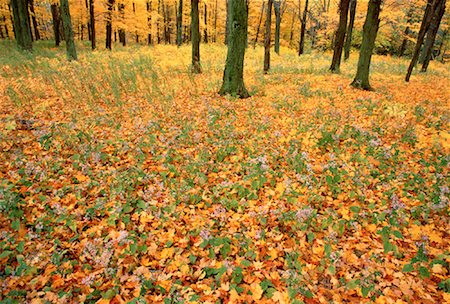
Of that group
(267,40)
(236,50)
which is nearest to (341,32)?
(267,40)

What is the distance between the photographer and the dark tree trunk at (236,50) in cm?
870

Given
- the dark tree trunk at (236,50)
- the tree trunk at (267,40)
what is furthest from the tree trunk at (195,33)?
the dark tree trunk at (236,50)

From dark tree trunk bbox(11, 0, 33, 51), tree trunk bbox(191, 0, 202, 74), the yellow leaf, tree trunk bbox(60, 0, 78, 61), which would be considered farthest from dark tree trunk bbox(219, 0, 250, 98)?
dark tree trunk bbox(11, 0, 33, 51)

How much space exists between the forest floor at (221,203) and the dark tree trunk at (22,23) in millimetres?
11849

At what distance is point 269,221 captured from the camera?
174 inches

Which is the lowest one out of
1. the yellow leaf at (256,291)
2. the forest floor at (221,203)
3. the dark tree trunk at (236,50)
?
the yellow leaf at (256,291)

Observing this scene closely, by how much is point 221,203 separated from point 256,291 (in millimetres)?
1739

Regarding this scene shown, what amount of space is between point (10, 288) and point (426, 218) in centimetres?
598

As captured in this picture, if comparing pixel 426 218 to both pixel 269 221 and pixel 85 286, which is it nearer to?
pixel 269 221

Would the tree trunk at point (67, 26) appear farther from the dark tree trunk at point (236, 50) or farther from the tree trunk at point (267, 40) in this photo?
the tree trunk at point (267, 40)

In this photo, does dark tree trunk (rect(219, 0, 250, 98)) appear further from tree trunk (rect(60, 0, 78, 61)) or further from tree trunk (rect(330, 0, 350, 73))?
tree trunk (rect(60, 0, 78, 61))

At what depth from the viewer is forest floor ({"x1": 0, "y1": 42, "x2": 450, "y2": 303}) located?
11.1ft

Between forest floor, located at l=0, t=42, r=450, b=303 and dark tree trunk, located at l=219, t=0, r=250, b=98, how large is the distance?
1570 millimetres

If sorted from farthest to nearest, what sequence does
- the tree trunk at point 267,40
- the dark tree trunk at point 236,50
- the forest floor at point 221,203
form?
the tree trunk at point 267,40
the dark tree trunk at point 236,50
the forest floor at point 221,203
